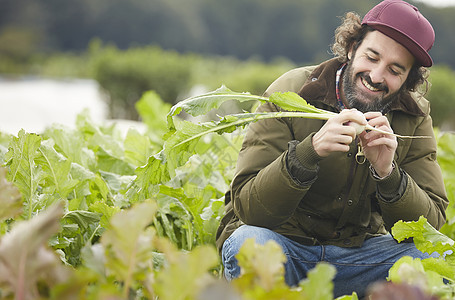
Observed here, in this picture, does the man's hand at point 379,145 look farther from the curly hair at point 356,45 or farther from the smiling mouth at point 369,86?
the curly hair at point 356,45

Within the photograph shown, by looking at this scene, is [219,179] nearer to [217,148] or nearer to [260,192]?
[217,148]

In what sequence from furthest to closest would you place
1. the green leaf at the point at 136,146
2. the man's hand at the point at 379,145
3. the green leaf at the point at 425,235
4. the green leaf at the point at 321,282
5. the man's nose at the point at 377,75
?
1. the green leaf at the point at 136,146
2. the man's nose at the point at 377,75
3. the man's hand at the point at 379,145
4. the green leaf at the point at 425,235
5. the green leaf at the point at 321,282

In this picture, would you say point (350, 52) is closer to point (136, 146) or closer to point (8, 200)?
point (136, 146)

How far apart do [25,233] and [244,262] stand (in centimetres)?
46

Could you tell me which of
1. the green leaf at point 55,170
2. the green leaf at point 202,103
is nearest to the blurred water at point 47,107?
the green leaf at point 55,170

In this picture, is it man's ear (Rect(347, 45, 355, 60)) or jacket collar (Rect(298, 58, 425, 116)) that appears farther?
man's ear (Rect(347, 45, 355, 60))

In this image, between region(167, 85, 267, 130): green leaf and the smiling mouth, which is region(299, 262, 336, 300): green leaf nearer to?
region(167, 85, 267, 130): green leaf

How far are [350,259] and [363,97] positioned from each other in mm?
764

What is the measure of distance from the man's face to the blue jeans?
2.18ft

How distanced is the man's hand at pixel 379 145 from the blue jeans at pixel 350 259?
528 mm

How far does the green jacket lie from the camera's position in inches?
91.5

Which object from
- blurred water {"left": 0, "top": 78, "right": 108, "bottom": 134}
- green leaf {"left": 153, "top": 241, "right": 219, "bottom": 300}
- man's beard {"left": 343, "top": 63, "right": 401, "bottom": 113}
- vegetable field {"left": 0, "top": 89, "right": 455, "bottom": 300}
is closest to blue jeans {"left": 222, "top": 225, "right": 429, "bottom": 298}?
vegetable field {"left": 0, "top": 89, "right": 455, "bottom": 300}

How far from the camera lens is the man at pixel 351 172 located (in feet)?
7.57

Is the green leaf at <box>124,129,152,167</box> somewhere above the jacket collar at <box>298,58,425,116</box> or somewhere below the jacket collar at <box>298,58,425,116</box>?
below
